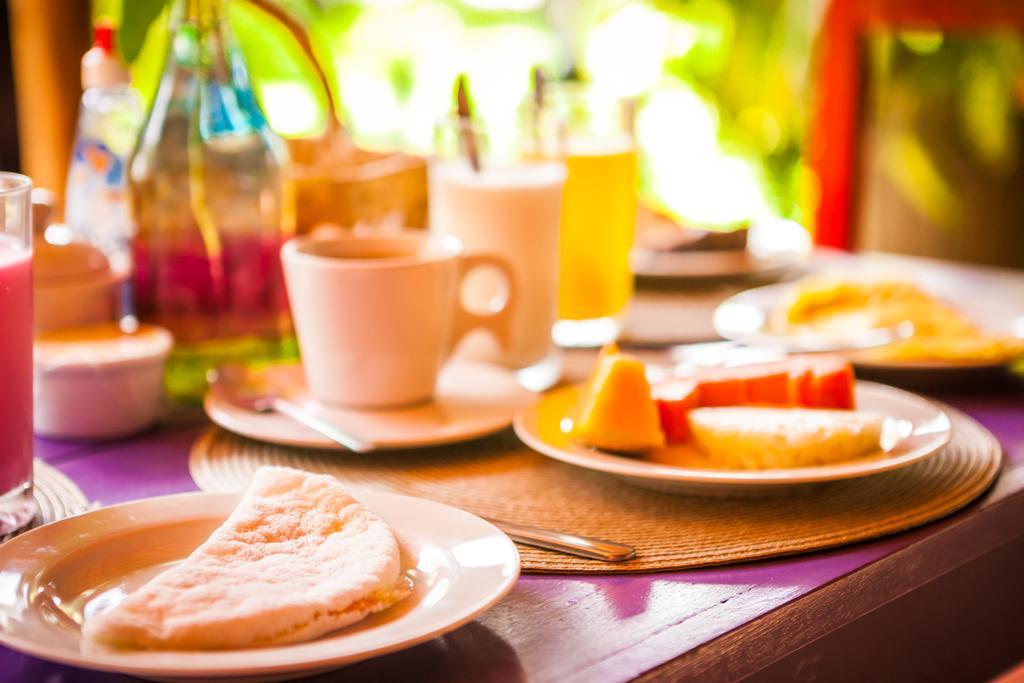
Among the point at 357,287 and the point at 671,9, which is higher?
the point at 671,9

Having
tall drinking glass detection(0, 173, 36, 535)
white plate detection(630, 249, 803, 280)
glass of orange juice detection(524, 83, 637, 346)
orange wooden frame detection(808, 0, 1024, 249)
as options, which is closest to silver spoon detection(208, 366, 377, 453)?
tall drinking glass detection(0, 173, 36, 535)

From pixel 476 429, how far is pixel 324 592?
37 centimetres

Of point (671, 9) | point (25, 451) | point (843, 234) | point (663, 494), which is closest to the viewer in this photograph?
point (25, 451)

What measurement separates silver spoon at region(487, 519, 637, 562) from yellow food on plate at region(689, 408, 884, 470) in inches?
4.8

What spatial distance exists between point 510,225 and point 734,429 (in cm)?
38

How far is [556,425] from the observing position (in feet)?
2.84

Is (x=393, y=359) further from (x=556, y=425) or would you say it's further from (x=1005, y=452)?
A: (x=1005, y=452)

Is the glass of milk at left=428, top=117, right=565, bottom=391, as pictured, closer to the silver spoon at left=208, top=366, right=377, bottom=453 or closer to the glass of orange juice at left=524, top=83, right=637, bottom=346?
the glass of orange juice at left=524, top=83, right=637, bottom=346

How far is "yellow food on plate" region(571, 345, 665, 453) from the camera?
2.60 ft

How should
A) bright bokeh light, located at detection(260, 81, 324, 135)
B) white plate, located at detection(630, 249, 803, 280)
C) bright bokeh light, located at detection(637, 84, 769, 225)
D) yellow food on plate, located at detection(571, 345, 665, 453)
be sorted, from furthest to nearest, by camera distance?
bright bokeh light, located at detection(637, 84, 769, 225)
bright bokeh light, located at detection(260, 81, 324, 135)
white plate, located at detection(630, 249, 803, 280)
yellow food on plate, located at detection(571, 345, 665, 453)

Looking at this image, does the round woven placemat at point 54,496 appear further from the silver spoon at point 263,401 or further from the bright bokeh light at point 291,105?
the bright bokeh light at point 291,105

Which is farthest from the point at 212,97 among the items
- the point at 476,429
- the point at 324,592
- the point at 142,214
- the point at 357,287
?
the point at 324,592

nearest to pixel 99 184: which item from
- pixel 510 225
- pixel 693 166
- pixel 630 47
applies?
pixel 510 225

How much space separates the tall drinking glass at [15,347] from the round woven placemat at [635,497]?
A: 5.3 inches
